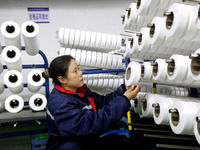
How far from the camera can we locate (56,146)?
1.17 metres

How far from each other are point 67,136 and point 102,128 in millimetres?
221

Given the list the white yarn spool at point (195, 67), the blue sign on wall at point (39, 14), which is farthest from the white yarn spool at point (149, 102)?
the blue sign on wall at point (39, 14)

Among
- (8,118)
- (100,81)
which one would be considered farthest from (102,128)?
(8,118)

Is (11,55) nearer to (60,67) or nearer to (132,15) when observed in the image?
(60,67)

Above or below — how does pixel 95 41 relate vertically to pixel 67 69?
above

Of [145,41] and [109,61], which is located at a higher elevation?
[145,41]

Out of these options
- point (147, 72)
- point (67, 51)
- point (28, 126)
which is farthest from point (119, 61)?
point (28, 126)

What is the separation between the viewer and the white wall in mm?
2654

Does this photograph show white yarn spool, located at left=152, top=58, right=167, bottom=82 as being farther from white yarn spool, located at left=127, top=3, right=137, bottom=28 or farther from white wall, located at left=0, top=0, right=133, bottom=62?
white wall, located at left=0, top=0, right=133, bottom=62

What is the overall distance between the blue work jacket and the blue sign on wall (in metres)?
1.92

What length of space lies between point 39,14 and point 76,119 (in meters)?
2.23

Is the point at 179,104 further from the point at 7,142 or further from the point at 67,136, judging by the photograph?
the point at 7,142

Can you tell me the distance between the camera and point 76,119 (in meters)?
1.02

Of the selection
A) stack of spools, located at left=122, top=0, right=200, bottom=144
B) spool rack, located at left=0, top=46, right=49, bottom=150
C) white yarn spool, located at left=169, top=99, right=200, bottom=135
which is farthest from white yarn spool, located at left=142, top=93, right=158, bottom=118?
spool rack, located at left=0, top=46, right=49, bottom=150
